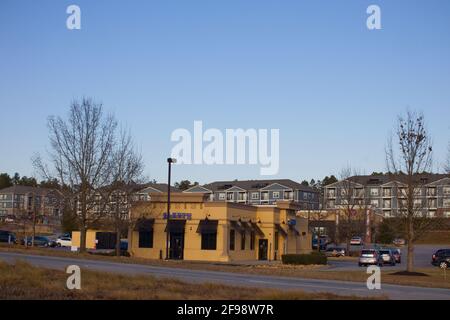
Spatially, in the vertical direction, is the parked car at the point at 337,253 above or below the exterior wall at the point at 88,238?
below

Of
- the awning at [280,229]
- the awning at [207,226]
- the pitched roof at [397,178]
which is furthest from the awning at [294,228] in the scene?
the awning at [207,226]

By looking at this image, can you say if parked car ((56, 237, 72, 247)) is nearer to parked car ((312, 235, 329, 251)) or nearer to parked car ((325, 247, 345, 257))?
parked car ((325, 247, 345, 257))

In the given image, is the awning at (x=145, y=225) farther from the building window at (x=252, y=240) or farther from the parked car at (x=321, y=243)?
the parked car at (x=321, y=243)

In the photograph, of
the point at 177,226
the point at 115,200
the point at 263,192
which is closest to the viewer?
the point at 115,200

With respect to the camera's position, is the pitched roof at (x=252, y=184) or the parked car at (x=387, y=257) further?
the pitched roof at (x=252, y=184)

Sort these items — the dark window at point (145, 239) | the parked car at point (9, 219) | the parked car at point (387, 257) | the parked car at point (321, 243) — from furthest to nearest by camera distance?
1. the parked car at point (9, 219)
2. the parked car at point (321, 243)
3. the dark window at point (145, 239)
4. the parked car at point (387, 257)

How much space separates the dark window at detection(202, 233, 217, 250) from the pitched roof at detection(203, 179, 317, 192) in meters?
69.9

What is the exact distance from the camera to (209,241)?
179 ft

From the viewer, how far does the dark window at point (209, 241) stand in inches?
2136

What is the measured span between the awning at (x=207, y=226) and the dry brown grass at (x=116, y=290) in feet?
108

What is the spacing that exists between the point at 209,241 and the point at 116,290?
124 ft

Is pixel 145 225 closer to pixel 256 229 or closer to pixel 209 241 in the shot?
pixel 209 241

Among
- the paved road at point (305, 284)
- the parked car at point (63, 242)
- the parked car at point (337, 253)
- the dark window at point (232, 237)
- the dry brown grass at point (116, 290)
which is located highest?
the dark window at point (232, 237)

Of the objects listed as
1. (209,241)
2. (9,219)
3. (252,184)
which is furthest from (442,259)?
(252,184)
